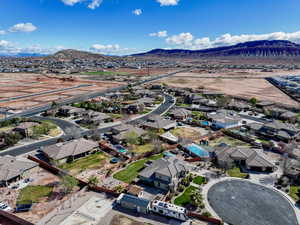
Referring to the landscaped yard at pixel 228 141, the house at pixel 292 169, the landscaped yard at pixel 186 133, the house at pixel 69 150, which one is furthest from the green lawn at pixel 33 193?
the house at pixel 292 169

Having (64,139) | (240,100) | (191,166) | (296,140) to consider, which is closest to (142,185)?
(191,166)

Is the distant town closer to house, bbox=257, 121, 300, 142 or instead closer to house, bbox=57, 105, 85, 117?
house, bbox=257, 121, 300, 142

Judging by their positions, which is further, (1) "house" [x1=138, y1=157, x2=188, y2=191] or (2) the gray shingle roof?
(2) the gray shingle roof

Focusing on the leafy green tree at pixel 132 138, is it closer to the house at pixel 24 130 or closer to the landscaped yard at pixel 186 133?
the landscaped yard at pixel 186 133

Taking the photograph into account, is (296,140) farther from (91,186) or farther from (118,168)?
(91,186)

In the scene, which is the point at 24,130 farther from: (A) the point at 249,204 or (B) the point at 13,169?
(A) the point at 249,204

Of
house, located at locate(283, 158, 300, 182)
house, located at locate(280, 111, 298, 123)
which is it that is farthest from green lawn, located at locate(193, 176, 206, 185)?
house, located at locate(280, 111, 298, 123)
